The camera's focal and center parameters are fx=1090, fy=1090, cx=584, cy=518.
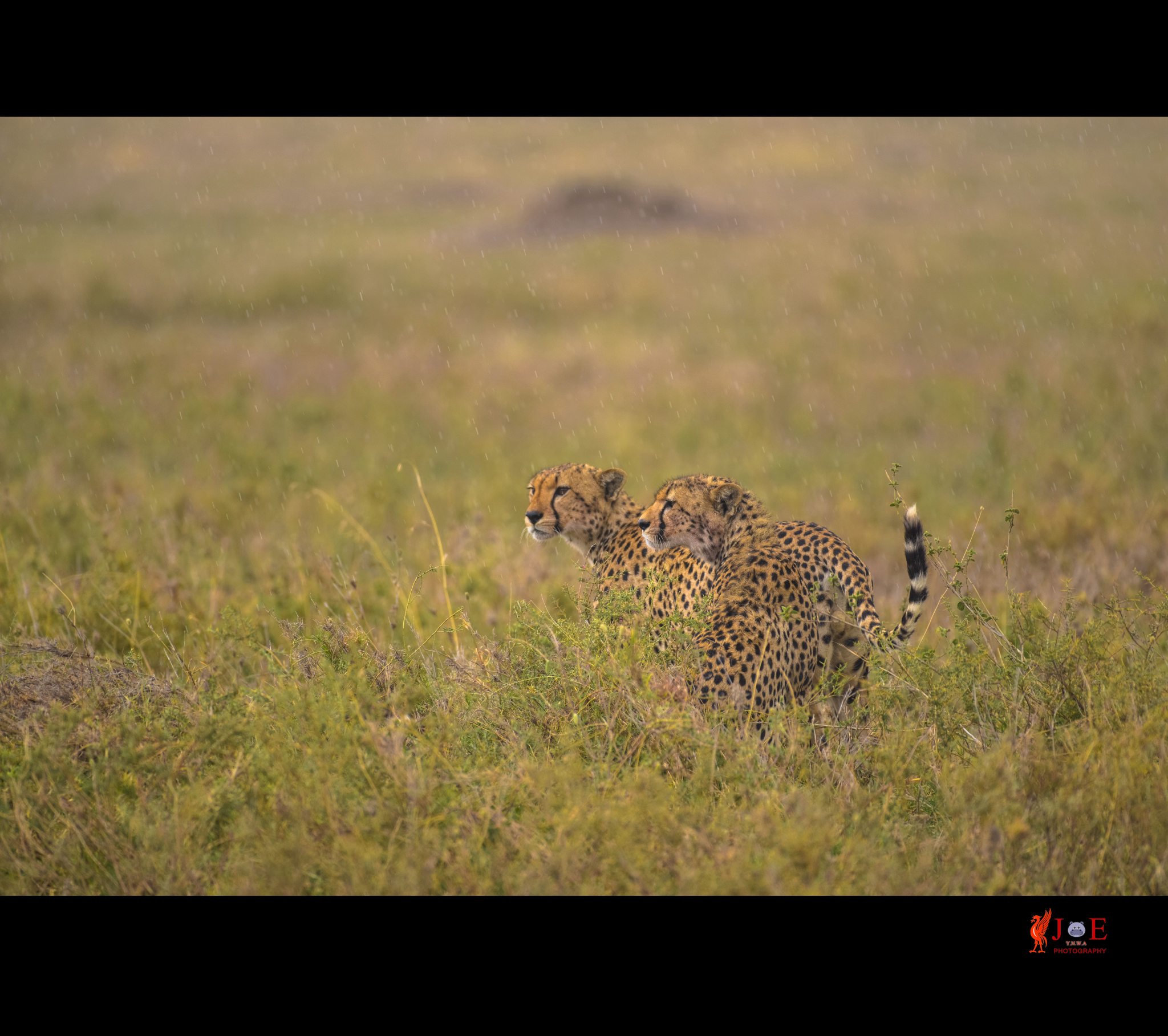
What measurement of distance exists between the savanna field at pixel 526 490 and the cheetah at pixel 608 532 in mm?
289

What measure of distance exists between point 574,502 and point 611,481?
0.23 m

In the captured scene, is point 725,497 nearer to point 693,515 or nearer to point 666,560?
point 693,515

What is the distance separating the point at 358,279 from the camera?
1847 cm

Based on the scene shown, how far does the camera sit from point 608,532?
18.0 feet

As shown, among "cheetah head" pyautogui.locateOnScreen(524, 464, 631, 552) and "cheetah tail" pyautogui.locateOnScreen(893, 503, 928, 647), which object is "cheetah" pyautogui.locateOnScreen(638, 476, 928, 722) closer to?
"cheetah tail" pyautogui.locateOnScreen(893, 503, 928, 647)

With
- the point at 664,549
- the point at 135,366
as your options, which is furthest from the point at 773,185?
the point at 664,549

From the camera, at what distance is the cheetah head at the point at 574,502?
524 centimetres

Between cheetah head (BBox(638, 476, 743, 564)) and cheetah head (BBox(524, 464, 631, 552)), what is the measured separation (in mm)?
544

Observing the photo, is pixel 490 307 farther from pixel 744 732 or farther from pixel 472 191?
pixel 744 732

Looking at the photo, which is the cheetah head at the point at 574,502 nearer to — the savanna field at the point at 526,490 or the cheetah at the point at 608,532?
the cheetah at the point at 608,532

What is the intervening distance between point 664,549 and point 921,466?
6.23 metres
